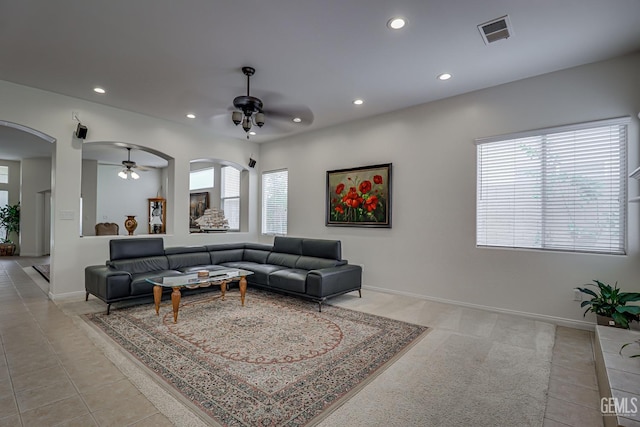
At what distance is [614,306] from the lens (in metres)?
3.02

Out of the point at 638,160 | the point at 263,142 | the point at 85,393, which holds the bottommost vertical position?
the point at 85,393

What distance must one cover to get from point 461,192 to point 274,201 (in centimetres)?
403

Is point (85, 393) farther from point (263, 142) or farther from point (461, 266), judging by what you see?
point (263, 142)

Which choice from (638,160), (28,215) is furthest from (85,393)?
(28,215)

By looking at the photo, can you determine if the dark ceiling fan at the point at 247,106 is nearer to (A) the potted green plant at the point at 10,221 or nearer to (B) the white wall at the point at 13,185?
(A) the potted green plant at the point at 10,221

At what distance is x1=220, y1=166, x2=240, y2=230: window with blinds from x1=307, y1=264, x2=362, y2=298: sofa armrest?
429 cm

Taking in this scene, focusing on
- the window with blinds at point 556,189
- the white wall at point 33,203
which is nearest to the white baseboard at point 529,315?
the window with blinds at point 556,189

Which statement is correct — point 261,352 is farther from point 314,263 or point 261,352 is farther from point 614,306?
point 614,306

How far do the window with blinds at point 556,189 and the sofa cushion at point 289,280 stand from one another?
250 centimetres

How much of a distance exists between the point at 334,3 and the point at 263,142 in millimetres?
4872

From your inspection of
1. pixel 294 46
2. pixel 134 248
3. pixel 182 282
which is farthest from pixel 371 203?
pixel 134 248

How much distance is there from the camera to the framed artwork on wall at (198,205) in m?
9.47

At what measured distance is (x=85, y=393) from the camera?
86.8 inches

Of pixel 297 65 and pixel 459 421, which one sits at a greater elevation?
pixel 297 65
